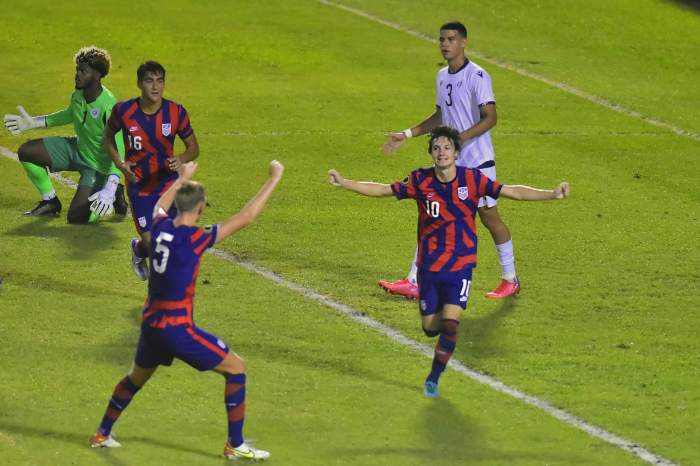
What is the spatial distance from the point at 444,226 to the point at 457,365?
3.73 feet

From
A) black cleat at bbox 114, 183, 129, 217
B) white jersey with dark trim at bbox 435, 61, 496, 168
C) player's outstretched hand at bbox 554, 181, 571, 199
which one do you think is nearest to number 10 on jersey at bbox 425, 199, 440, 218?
player's outstretched hand at bbox 554, 181, 571, 199

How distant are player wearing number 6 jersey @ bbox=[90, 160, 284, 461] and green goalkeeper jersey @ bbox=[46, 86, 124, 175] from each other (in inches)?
254

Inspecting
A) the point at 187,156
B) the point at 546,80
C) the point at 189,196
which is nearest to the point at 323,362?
the point at 187,156

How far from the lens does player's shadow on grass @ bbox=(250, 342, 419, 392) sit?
11055 millimetres

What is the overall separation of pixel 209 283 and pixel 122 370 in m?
2.54

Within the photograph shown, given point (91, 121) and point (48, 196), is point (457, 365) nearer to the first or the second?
point (91, 121)

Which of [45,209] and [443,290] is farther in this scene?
[45,209]

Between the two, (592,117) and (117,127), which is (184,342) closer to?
(117,127)

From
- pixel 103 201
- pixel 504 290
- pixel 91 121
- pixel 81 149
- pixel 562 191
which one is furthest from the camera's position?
pixel 81 149

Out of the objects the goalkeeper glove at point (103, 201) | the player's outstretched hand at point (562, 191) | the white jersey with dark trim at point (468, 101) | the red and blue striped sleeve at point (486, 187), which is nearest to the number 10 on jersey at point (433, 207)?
the red and blue striped sleeve at point (486, 187)

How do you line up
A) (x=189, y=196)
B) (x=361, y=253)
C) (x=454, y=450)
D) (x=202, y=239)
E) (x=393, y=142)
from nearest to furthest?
(x=189, y=196) < (x=202, y=239) < (x=454, y=450) < (x=393, y=142) < (x=361, y=253)

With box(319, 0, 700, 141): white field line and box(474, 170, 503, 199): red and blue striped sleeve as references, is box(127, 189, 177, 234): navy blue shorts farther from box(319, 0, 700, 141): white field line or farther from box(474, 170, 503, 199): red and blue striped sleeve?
box(319, 0, 700, 141): white field line

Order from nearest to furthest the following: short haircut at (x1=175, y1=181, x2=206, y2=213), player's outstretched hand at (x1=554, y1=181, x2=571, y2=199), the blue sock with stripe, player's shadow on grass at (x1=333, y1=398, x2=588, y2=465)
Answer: short haircut at (x1=175, y1=181, x2=206, y2=213)
the blue sock with stripe
player's shadow on grass at (x1=333, y1=398, x2=588, y2=465)
player's outstretched hand at (x1=554, y1=181, x2=571, y2=199)

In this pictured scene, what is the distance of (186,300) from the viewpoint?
9.19 metres
